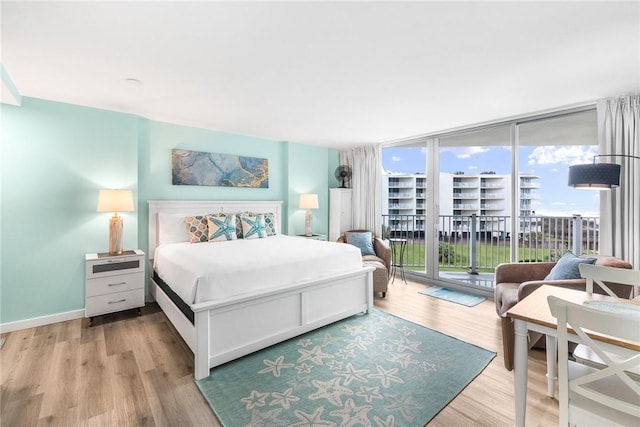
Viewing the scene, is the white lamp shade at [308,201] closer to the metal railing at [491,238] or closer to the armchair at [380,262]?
the armchair at [380,262]

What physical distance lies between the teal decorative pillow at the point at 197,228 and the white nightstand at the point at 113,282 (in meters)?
0.65

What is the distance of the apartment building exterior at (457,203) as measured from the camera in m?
4.61

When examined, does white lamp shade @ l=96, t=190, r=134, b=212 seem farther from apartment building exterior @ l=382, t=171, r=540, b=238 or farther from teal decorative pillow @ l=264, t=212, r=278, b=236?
apartment building exterior @ l=382, t=171, r=540, b=238

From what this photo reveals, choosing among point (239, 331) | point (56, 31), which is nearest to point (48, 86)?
point (56, 31)

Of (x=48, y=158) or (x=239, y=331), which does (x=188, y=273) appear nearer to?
(x=239, y=331)

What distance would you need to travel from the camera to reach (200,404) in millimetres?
1854

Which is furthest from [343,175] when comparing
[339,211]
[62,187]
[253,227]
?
[62,187]

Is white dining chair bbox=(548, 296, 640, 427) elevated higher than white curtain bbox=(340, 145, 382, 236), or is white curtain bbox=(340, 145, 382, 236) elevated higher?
Result: white curtain bbox=(340, 145, 382, 236)

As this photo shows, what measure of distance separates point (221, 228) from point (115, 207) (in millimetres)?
1238

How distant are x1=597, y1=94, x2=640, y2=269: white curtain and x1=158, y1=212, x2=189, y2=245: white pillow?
504cm

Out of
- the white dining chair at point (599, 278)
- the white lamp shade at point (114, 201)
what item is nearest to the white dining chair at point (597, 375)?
the white dining chair at point (599, 278)

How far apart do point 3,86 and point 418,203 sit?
5517 millimetres

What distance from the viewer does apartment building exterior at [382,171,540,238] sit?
4.61m

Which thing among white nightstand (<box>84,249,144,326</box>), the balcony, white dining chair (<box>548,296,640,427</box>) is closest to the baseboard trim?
white nightstand (<box>84,249,144,326</box>)
